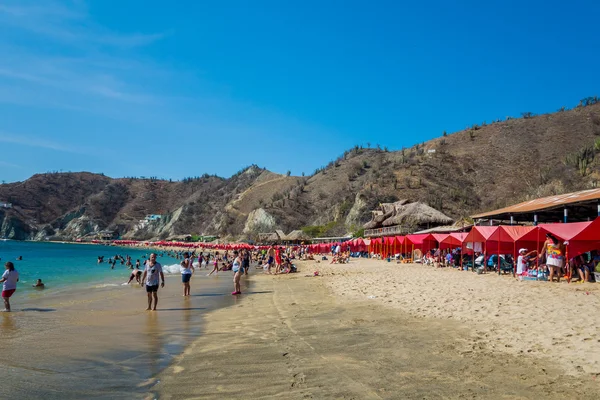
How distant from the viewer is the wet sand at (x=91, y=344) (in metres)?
4.53

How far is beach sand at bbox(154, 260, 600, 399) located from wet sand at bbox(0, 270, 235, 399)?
0.38m

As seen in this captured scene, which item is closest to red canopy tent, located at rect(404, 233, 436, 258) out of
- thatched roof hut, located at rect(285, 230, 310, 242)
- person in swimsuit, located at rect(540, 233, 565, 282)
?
person in swimsuit, located at rect(540, 233, 565, 282)

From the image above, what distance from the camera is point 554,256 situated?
40.2ft

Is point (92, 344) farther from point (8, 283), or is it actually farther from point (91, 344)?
point (8, 283)

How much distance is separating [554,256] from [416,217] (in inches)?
905

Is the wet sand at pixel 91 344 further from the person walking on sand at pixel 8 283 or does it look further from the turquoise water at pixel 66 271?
the turquoise water at pixel 66 271

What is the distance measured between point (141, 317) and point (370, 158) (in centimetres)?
7327

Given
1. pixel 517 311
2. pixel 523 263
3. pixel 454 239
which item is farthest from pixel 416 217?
pixel 517 311

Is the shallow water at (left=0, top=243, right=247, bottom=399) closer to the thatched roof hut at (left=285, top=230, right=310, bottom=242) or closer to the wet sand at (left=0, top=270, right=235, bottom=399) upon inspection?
the wet sand at (left=0, top=270, right=235, bottom=399)

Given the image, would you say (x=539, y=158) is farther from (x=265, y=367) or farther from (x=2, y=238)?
(x=2, y=238)

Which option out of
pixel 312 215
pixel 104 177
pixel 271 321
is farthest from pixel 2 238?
pixel 271 321

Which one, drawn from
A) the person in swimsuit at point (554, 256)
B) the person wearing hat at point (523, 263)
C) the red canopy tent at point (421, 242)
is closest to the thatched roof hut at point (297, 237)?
the red canopy tent at point (421, 242)

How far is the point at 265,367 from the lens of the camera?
5000mm

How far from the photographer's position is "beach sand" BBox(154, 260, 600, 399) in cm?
413
